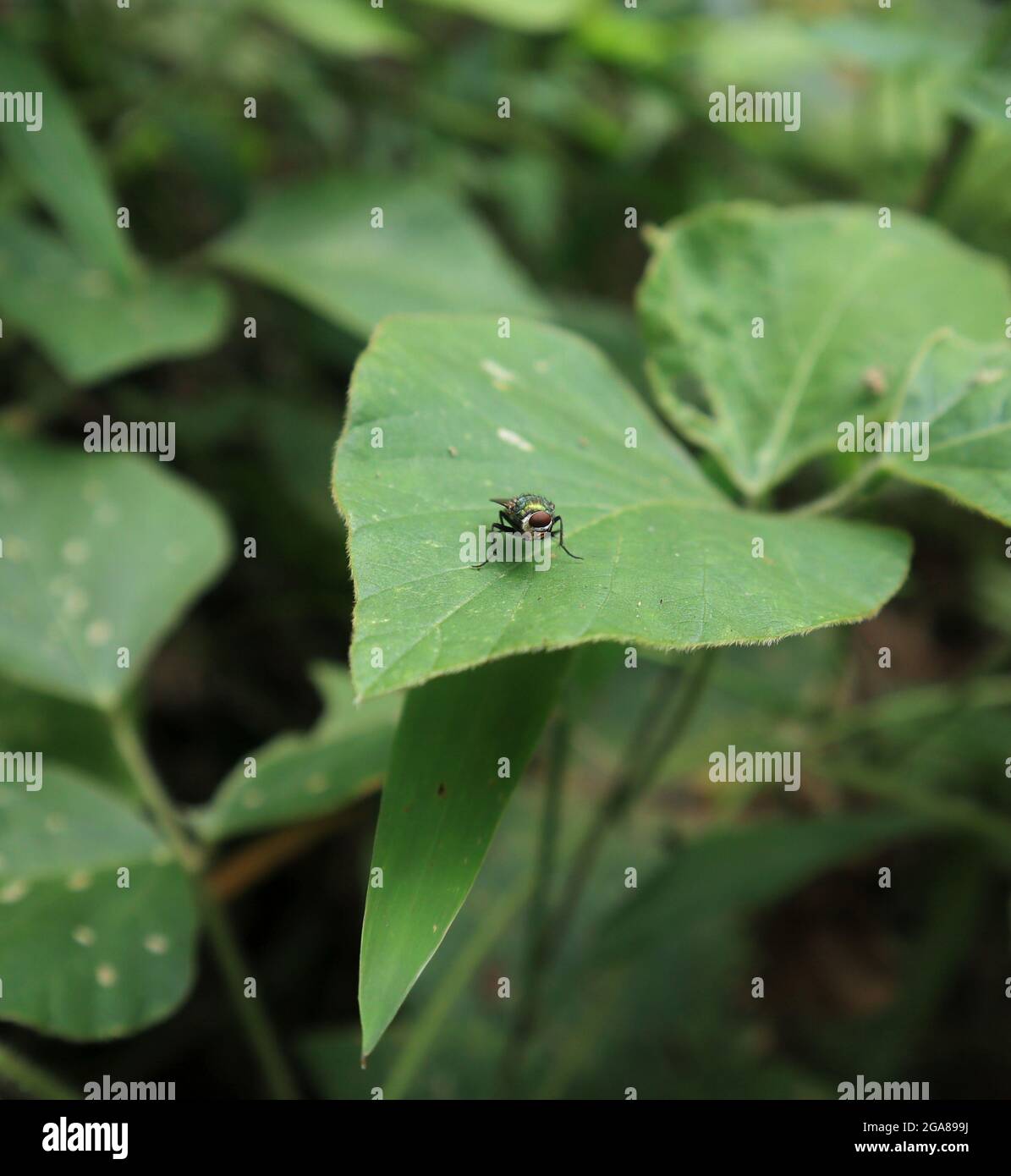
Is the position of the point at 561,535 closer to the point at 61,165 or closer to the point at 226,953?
the point at 226,953

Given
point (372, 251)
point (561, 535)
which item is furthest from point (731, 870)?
point (372, 251)

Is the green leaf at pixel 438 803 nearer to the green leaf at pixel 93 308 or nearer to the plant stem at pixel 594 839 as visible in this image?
the plant stem at pixel 594 839

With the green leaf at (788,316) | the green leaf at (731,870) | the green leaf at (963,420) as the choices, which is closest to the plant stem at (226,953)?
the green leaf at (731,870)

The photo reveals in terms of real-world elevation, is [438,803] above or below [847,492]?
below

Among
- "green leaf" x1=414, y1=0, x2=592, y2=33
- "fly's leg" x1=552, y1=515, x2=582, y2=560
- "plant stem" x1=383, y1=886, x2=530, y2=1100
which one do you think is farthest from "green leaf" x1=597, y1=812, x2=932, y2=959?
"green leaf" x1=414, y1=0, x2=592, y2=33

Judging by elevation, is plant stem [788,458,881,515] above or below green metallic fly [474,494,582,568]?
below

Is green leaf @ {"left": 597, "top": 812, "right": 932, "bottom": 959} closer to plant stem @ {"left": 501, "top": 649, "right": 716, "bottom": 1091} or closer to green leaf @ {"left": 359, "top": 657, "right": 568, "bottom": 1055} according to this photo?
plant stem @ {"left": 501, "top": 649, "right": 716, "bottom": 1091}
